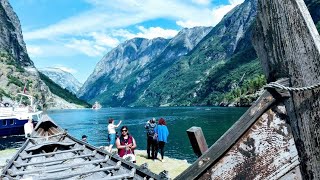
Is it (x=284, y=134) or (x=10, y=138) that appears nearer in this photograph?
(x=284, y=134)

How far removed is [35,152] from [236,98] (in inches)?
6867

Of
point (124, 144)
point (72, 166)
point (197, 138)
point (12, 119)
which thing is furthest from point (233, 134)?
point (12, 119)

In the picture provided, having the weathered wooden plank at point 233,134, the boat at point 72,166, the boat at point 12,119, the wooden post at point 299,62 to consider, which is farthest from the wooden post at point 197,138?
the boat at point 12,119

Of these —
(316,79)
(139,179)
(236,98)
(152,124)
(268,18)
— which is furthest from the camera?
(236,98)

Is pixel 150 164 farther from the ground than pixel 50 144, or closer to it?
closer to it

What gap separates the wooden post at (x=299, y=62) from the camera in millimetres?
2340

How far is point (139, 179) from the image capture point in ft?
29.8

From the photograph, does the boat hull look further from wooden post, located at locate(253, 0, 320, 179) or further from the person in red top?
wooden post, located at locate(253, 0, 320, 179)

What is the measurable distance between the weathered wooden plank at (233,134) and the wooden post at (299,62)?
0.16 meters

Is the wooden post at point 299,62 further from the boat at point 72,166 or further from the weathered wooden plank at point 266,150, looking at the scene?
the boat at point 72,166

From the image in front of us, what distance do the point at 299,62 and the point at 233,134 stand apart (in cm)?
71

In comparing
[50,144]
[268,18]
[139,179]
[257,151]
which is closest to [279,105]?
[257,151]

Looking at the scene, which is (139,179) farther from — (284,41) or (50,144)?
(50,144)

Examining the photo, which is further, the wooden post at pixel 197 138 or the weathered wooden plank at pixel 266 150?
the wooden post at pixel 197 138
